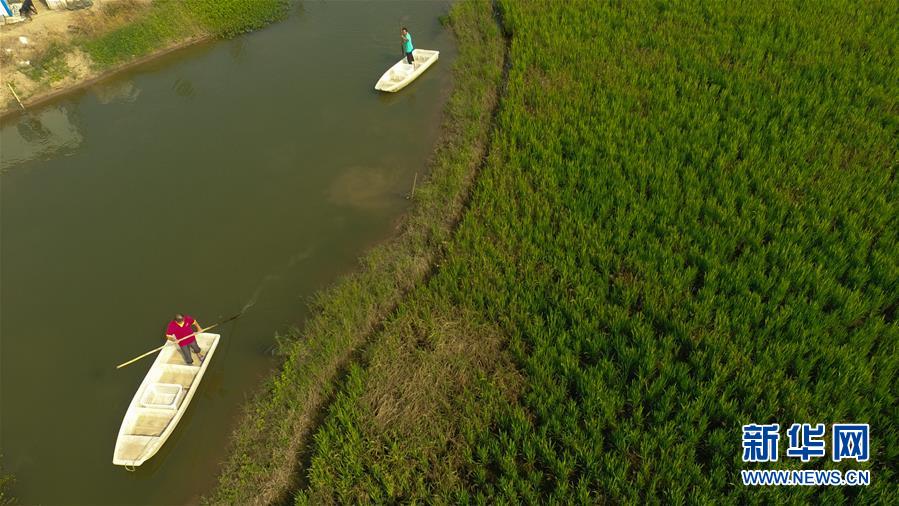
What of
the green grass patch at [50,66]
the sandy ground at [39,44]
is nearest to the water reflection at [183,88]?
the sandy ground at [39,44]

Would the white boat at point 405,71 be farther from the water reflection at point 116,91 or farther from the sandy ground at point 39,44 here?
the sandy ground at point 39,44

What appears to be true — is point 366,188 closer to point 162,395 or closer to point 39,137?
point 162,395

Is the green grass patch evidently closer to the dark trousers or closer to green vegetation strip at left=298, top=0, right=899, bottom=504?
the dark trousers

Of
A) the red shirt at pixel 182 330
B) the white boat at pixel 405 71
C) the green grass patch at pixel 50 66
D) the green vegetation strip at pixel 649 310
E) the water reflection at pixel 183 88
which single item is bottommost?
the green vegetation strip at pixel 649 310

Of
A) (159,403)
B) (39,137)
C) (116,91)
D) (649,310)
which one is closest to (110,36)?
(116,91)

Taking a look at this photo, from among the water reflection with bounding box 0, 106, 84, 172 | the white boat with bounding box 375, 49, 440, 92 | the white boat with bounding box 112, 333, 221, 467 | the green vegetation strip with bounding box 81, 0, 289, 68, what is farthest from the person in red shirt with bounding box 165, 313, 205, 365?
the green vegetation strip with bounding box 81, 0, 289, 68
